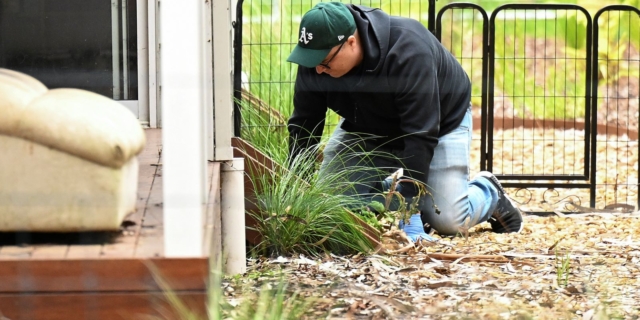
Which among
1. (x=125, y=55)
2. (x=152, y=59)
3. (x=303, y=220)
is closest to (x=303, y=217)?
(x=303, y=220)

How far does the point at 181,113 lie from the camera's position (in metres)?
2.10

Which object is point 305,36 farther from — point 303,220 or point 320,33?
point 303,220

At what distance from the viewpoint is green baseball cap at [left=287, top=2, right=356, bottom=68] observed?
394 centimetres

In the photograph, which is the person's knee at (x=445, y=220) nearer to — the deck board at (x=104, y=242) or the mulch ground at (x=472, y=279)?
the mulch ground at (x=472, y=279)

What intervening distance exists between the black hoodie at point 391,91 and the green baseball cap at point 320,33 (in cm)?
17

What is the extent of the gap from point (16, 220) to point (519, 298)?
162 cm

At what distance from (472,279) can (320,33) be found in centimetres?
118

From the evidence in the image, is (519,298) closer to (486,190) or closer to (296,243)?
(296,243)

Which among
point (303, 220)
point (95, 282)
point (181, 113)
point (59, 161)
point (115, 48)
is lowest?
point (303, 220)

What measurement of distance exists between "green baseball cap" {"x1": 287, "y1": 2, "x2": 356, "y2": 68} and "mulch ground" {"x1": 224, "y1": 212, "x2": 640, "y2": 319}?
31.3 inches

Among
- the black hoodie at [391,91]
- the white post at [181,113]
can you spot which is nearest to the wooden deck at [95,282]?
the white post at [181,113]

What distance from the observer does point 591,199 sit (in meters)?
6.18

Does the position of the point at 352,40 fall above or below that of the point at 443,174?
above

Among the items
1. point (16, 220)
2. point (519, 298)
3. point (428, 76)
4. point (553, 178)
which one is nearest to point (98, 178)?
point (16, 220)
